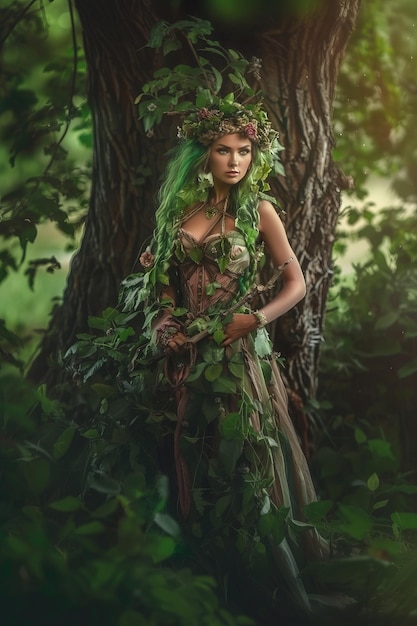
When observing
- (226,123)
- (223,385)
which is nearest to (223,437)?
(223,385)

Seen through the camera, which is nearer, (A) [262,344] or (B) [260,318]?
(B) [260,318]

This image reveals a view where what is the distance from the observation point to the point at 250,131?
10.5ft

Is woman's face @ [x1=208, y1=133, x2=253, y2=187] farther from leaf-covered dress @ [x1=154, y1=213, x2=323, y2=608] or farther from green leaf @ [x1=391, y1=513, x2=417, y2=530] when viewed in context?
green leaf @ [x1=391, y1=513, x2=417, y2=530]

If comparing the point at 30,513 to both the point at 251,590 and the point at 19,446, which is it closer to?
the point at 19,446

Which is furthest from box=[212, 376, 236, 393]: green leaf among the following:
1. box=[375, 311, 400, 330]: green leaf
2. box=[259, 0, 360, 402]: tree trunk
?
box=[375, 311, 400, 330]: green leaf

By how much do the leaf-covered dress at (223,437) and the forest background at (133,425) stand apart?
12 cm

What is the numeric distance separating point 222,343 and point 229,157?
55 cm

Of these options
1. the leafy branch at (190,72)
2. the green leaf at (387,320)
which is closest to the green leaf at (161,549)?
the leafy branch at (190,72)

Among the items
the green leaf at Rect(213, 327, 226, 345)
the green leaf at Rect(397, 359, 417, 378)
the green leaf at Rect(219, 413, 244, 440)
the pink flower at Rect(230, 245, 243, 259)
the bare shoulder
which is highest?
the bare shoulder

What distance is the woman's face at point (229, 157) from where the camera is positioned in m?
3.18

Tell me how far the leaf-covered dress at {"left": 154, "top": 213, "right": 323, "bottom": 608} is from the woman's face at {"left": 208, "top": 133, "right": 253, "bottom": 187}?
17 centimetres

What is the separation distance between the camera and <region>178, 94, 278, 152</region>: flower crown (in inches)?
125

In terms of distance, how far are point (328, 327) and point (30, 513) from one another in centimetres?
232

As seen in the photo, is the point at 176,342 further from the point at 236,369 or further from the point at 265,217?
the point at 265,217
